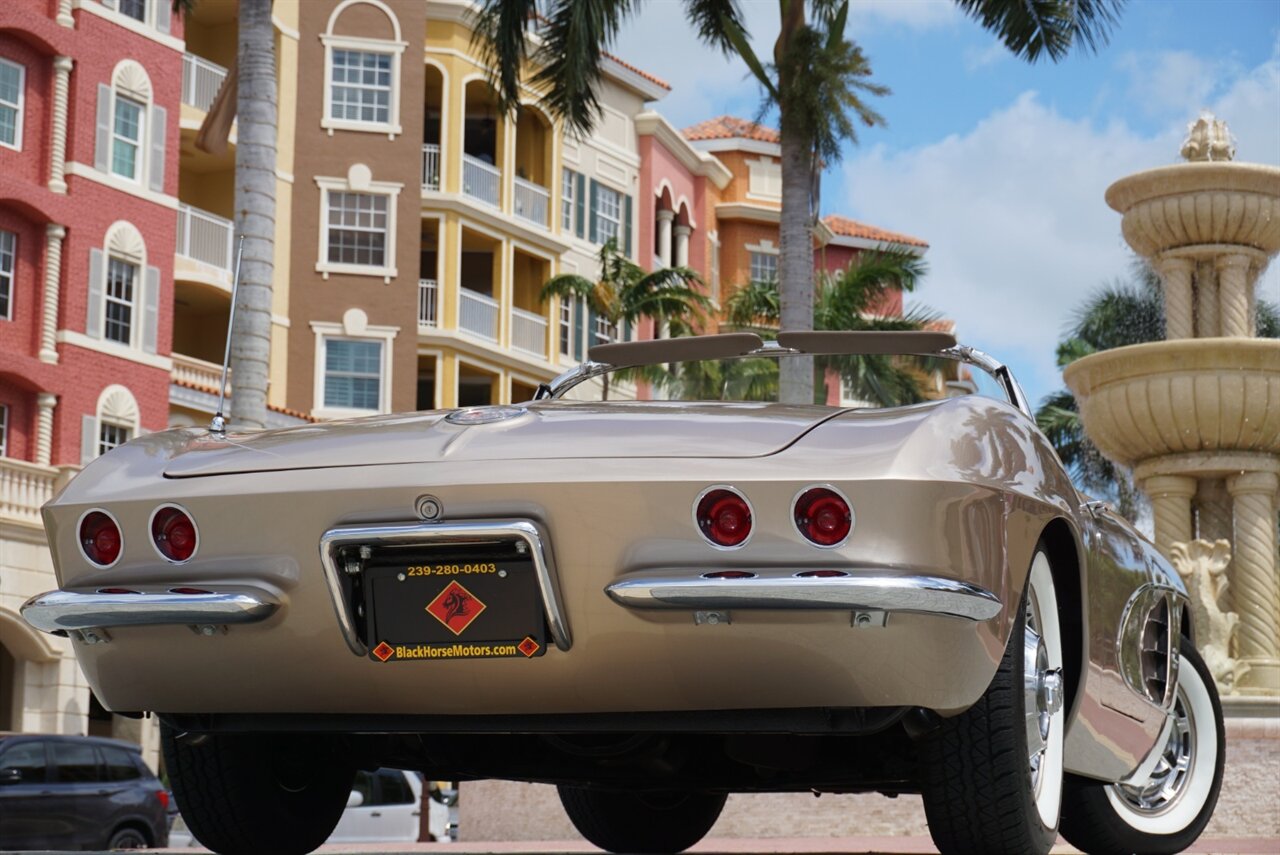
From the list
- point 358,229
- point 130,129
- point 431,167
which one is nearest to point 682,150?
point 431,167

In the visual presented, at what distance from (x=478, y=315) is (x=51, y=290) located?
1376 cm

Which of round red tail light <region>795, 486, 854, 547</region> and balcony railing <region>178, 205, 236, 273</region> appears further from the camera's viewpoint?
balcony railing <region>178, 205, 236, 273</region>

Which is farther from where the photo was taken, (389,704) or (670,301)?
(670,301)

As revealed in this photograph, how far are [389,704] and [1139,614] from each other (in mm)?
2360

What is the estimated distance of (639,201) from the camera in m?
54.3

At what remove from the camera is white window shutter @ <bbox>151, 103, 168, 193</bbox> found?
119ft

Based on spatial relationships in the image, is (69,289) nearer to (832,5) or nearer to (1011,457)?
(832,5)

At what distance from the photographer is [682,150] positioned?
5712cm

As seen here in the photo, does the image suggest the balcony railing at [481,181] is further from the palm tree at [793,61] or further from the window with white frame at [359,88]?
the palm tree at [793,61]

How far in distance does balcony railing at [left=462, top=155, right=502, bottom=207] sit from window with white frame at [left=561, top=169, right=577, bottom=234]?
2979 mm

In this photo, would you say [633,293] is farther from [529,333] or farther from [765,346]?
[765,346]

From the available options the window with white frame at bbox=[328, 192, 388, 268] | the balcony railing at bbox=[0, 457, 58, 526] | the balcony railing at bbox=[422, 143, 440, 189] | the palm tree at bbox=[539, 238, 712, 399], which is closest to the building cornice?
the balcony railing at bbox=[422, 143, 440, 189]

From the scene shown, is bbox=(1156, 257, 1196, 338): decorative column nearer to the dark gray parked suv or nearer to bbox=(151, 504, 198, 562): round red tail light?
the dark gray parked suv

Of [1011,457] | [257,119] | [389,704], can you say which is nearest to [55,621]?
[389,704]
